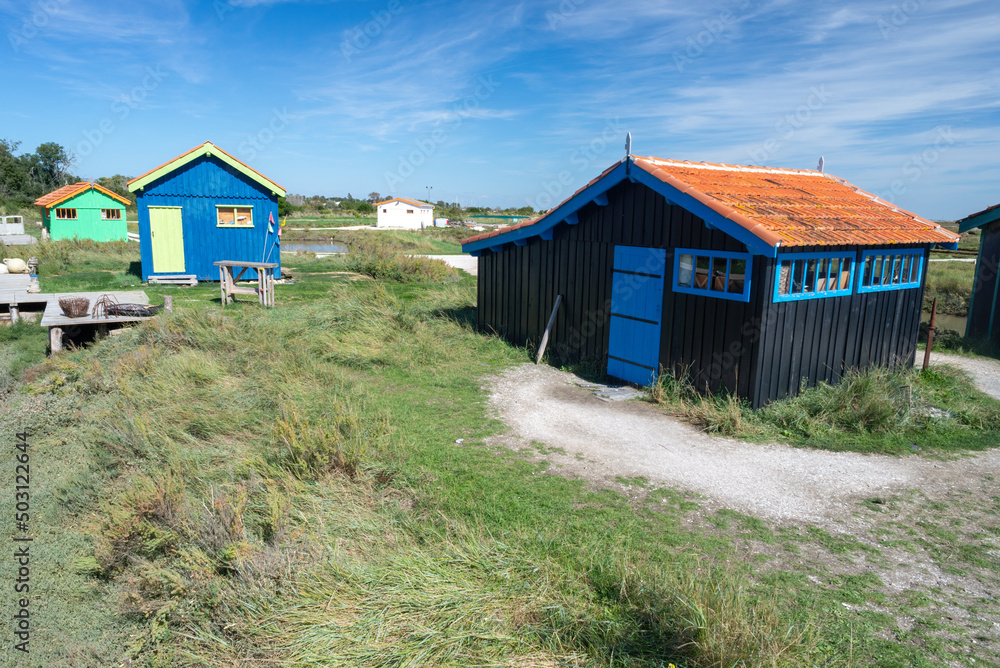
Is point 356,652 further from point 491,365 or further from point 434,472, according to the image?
point 491,365

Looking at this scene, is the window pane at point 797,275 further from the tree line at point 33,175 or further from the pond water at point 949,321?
the tree line at point 33,175

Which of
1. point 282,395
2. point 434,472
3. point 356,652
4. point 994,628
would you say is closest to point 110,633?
point 356,652

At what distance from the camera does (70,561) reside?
5832 millimetres

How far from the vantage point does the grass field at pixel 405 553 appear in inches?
157

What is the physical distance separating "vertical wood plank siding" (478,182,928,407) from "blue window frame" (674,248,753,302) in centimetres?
9

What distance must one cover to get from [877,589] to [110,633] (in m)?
5.90

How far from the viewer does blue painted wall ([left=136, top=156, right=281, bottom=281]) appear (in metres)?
19.4

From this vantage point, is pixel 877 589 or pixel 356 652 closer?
pixel 356 652

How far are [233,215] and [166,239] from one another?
212 centimetres

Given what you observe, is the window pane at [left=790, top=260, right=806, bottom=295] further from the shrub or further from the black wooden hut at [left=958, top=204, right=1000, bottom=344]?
the shrub

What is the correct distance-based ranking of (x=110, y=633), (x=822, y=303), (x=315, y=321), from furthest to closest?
(x=315, y=321) → (x=822, y=303) → (x=110, y=633)

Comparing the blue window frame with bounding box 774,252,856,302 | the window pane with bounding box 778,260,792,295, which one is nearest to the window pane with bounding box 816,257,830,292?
the blue window frame with bounding box 774,252,856,302

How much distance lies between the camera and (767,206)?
29.7ft

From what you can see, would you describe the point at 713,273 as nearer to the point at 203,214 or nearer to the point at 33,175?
the point at 203,214
